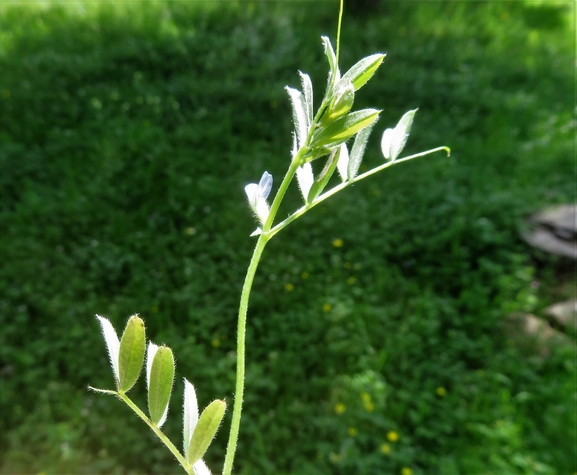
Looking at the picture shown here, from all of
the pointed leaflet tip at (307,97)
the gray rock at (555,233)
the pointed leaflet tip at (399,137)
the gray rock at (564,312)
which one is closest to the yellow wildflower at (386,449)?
the gray rock at (564,312)

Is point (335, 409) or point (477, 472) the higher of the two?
point (335, 409)

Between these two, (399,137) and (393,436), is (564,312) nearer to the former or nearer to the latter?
(393,436)

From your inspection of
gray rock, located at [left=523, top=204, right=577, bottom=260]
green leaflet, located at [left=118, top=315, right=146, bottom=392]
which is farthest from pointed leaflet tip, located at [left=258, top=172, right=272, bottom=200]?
gray rock, located at [left=523, top=204, right=577, bottom=260]

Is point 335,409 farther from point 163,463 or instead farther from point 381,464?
point 163,463

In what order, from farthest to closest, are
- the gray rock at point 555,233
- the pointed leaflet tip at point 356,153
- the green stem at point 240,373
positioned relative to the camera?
the gray rock at point 555,233
the pointed leaflet tip at point 356,153
the green stem at point 240,373

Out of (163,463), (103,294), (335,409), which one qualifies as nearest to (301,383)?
(335,409)

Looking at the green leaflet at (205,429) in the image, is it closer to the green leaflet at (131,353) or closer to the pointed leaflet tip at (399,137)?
the green leaflet at (131,353)

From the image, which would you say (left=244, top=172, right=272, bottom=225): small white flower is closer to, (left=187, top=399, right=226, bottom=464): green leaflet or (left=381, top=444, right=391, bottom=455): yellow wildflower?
(left=187, top=399, right=226, bottom=464): green leaflet
